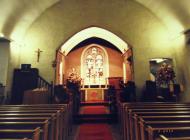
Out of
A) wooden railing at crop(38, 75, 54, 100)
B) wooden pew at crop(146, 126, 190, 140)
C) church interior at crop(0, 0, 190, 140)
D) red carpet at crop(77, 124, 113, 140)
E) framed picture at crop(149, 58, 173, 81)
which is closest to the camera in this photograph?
wooden pew at crop(146, 126, 190, 140)

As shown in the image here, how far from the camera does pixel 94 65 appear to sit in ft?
39.3

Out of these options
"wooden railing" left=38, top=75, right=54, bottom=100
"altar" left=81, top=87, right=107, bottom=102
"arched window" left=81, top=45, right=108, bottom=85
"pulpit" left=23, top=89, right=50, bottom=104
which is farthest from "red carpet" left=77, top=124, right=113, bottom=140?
"arched window" left=81, top=45, right=108, bottom=85

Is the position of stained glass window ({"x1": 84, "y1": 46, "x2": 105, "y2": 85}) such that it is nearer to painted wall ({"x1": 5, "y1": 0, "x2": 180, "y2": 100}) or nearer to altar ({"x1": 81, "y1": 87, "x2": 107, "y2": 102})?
altar ({"x1": 81, "y1": 87, "x2": 107, "y2": 102})

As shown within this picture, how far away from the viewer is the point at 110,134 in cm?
444

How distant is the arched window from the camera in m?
11.6

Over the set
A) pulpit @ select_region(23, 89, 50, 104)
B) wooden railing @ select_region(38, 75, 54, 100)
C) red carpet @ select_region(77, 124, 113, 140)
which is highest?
wooden railing @ select_region(38, 75, 54, 100)

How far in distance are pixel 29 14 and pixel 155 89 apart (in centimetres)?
540

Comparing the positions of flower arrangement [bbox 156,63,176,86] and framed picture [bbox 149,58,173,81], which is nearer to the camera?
flower arrangement [bbox 156,63,176,86]

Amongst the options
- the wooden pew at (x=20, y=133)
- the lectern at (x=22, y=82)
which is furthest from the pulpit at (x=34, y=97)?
the wooden pew at (x=20, y=133)

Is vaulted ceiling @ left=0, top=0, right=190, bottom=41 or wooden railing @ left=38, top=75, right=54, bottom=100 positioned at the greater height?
vaulted ceiling @ left=0, top=0, right=190, bottom=41

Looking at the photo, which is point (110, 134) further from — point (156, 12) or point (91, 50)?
point (91, 50)

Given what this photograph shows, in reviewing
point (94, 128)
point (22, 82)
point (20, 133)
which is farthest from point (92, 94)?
point (20, 133)

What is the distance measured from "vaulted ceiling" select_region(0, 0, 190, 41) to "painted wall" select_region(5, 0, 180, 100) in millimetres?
203

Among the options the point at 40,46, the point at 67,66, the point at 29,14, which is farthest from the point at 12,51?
the point at 67,66
